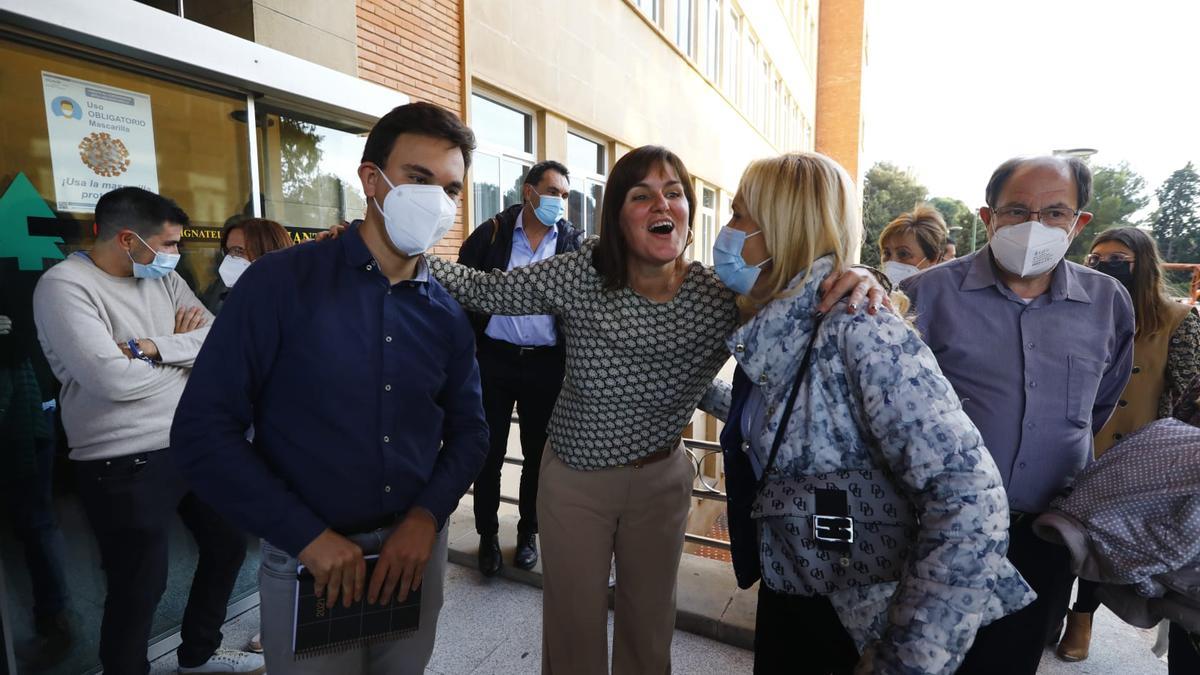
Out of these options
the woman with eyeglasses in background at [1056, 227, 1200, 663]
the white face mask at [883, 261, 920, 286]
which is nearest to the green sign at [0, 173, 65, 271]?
the white face mask at [883, 261, 920, 286]

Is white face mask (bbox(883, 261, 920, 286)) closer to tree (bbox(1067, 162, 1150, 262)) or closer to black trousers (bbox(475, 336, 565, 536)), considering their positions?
black trousers (bbox(475, 336, 565, 536))

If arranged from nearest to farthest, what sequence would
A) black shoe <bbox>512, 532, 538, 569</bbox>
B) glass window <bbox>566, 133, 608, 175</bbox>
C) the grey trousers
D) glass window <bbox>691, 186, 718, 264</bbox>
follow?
the grey trousers
black shoe <bbox>512, 532, 538, 569</bbox>
glass window <bbox>566, 133, 608, 175</bbox>
glass window <bbox>691, 186, 718, 264</bbox>

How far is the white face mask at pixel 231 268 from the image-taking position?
130 inches

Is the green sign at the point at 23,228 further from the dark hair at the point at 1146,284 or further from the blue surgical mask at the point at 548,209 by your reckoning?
the dark hair at the point at 1146,284

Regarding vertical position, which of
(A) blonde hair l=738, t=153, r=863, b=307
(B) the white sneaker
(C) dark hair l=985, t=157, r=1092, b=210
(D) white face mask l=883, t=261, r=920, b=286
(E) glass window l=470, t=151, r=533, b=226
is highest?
(E) glass window l=470, t=151, r=533, b=226

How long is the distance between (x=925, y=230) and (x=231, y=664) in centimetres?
481

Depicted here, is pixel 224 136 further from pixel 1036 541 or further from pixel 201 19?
pixel 1036 541

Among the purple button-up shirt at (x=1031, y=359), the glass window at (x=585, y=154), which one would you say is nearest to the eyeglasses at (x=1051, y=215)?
the purple button-up shirt at (x=1031, y=359)

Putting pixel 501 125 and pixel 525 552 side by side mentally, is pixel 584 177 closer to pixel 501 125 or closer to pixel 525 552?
pixel 501 125

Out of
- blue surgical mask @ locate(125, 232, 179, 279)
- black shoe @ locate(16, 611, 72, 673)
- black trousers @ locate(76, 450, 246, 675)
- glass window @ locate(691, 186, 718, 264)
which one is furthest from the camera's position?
glass window @ locate(691, 186, 718, 264)

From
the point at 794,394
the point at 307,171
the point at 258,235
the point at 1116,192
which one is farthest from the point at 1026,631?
the point at 1116,192

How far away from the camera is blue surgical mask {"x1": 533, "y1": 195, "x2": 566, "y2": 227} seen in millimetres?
3641

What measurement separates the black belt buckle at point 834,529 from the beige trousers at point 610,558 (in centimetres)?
78

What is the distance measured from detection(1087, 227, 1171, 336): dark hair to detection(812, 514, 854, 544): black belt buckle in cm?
260
